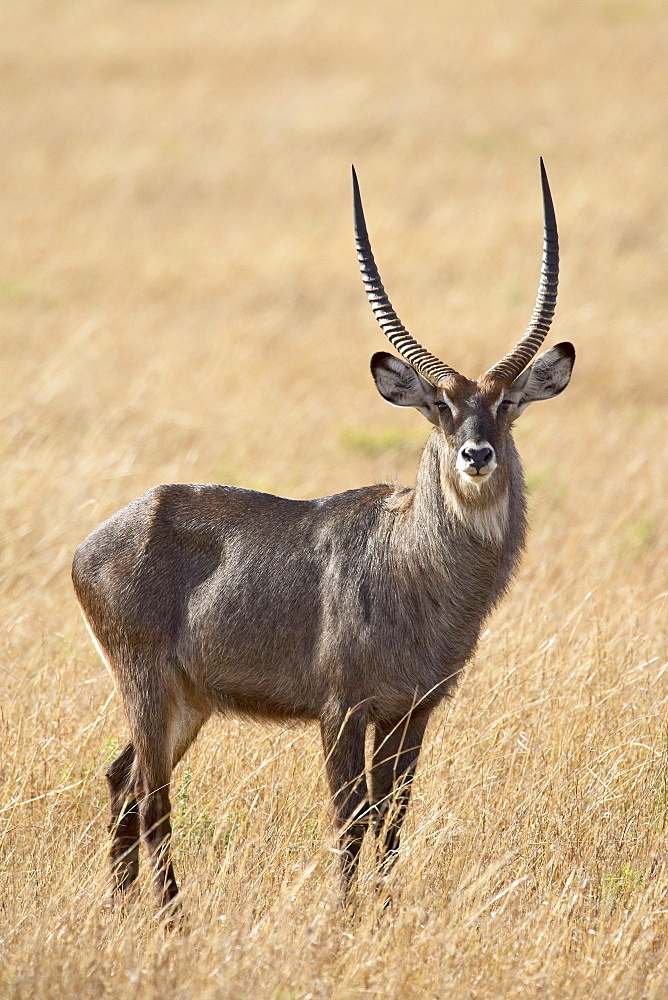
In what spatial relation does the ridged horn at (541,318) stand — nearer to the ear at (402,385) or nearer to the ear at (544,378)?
the ear at (544,378)

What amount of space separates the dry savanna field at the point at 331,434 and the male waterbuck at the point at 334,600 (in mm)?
248

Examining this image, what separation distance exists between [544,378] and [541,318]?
0.70 feet

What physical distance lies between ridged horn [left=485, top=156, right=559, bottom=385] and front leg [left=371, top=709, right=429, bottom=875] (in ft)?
3.74

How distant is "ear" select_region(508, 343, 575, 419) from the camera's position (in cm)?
403

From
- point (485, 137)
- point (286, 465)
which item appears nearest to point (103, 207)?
point (485, 137)

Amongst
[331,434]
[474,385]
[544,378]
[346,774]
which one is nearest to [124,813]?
[346,774]

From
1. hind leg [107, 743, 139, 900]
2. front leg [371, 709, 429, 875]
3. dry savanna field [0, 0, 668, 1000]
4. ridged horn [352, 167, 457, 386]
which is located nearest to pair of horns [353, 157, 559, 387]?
ridged horn [352, 167, 457, 386]

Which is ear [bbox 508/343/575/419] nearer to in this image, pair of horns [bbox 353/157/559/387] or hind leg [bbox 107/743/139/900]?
pair of horns [bbox 353/157/559/387]

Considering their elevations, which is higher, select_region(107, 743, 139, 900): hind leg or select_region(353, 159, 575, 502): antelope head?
select_region(353, 159, 575, 502): antelope head

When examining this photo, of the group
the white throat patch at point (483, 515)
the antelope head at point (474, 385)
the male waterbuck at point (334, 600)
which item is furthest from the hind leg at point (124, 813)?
the antelope head at point (474, 385)

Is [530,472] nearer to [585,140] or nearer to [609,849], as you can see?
[609,849]

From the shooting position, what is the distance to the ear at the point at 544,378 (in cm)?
403

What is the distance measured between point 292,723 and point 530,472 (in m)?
4.83

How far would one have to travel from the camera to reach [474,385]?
3.86 m
